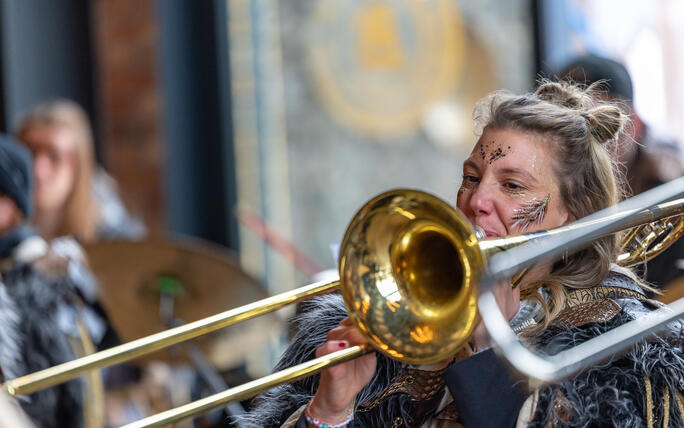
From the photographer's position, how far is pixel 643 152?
286 cm

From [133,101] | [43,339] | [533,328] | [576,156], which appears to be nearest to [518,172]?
[576,156]

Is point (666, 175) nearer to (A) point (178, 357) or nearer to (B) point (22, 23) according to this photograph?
(A) point (178, 357)

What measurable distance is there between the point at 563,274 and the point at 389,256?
34 cm

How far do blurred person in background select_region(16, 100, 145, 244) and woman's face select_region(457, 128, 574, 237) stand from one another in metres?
2.36

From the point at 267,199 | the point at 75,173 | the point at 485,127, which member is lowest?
the point at 267,199

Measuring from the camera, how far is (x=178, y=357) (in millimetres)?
3457

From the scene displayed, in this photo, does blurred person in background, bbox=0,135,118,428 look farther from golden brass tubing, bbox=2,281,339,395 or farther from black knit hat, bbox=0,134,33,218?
golden brass tubing, bbox=2,281,339,395

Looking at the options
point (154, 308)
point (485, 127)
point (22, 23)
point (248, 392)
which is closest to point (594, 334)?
point (485, 127)

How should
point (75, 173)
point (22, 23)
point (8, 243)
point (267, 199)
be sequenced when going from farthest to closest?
1. point (22, 23)
2. point (267, 199)
3. point (75, 173)
4. point (8, 243)

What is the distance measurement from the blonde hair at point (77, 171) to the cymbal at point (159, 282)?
76 cm

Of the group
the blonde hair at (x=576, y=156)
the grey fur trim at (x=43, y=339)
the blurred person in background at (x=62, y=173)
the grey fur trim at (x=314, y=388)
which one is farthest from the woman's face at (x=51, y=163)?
the blonde hair at (x=576, y=156)

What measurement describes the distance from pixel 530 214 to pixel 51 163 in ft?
9.05

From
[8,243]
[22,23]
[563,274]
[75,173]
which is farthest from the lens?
[22,23]

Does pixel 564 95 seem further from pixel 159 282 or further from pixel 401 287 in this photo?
pixel 159 282
